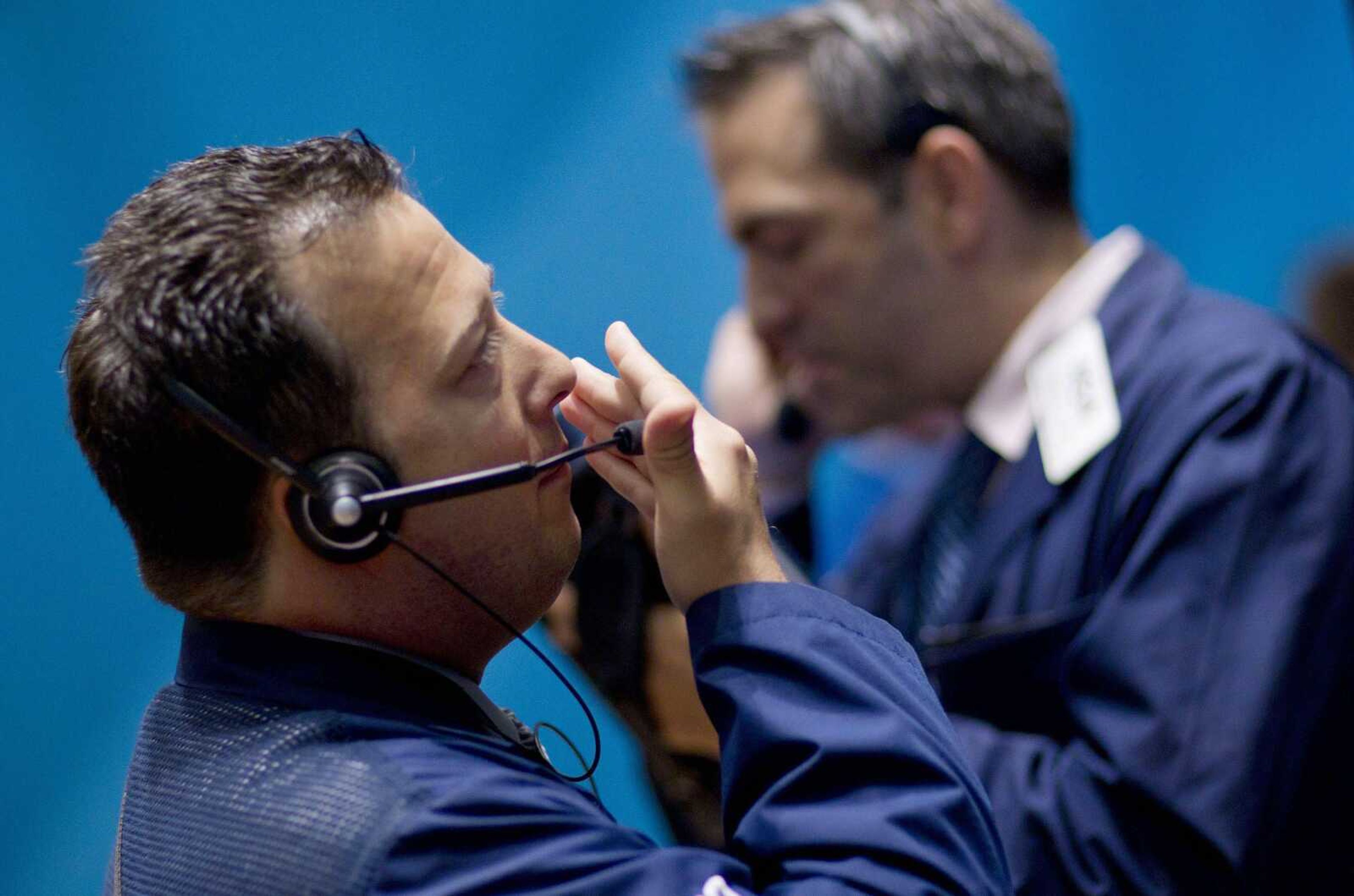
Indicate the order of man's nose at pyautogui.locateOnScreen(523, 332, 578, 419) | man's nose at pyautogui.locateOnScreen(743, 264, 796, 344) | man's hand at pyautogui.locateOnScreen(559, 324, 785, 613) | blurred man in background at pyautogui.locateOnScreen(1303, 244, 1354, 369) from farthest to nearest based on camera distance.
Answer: blurred man in background at pyautogui.locateOnScreen(1303, 244, 1354, 369), man's nose at pyautogui.locateOnScreen(743, 264, 796, 344), man's nose at pyautogui.locateOnScreen(523, 332, 578, 419), man's hand at pyautogui.locateOnScreen(559, 324, 785, 613)

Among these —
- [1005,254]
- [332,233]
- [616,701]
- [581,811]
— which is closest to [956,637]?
[616,701]

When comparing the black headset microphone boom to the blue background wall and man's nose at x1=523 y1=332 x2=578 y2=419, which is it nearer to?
man's nose at x1=523 y1=332 x2=578 y2=419

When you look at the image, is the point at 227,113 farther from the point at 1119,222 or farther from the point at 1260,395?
the point at 1119,222

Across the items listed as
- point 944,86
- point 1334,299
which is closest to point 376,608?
point 944,86

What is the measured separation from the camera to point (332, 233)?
88cm

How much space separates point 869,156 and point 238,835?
1.31 m

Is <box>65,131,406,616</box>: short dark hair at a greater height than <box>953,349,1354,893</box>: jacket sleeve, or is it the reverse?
<box>65,131,406,616</box>: short dark hair

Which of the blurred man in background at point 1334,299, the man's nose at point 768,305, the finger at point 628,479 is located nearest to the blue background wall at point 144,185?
the man's nose at point 768,305

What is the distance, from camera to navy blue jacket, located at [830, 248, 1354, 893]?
4.35 ft

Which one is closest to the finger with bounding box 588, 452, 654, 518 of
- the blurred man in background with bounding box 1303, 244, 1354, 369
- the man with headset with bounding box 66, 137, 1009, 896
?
the man with headset with bounding box 66, 137, 1009, 896

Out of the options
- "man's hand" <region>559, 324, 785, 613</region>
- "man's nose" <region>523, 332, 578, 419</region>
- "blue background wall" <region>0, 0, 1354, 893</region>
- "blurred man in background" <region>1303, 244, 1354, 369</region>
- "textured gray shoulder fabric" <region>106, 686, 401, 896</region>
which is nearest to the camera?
"textured gray shoulder fabric" <region>106, 686, 401, 896</region>

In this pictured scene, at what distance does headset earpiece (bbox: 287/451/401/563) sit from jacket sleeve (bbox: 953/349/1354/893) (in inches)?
30.7

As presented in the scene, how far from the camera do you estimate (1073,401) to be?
1.60m

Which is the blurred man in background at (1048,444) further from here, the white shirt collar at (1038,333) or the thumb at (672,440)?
the thumb at (672,440)
